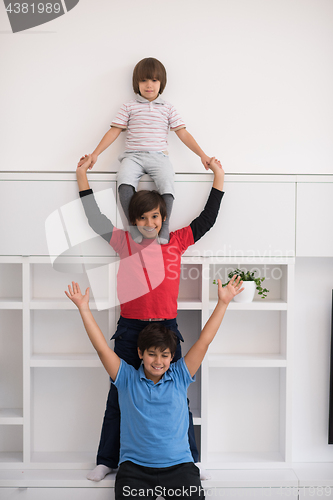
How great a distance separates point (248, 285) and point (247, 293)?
0.11ft

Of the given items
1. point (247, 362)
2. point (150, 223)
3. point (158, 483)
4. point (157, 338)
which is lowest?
point (158, 483)

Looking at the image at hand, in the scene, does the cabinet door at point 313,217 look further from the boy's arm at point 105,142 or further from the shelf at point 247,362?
the boy's arm at point 105,142

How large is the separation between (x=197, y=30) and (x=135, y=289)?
1.20 m

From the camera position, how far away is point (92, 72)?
191 centimetres

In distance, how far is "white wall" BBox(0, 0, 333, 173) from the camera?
191 centimetres

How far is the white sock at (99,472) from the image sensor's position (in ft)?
5.41

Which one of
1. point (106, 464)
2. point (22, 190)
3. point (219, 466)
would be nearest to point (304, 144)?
point (22, 190)

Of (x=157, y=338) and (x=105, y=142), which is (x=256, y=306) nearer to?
(x=157, y=338)

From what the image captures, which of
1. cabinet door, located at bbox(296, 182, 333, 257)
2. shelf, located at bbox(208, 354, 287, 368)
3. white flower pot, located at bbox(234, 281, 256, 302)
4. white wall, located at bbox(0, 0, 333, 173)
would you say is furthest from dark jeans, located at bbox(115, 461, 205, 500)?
white wall, located at bbox(0, 0, 333, 173)

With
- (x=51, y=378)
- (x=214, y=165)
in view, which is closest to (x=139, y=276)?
(x=214, y=165)

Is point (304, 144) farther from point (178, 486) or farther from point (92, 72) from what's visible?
point (178, 486)

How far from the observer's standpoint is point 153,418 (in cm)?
151

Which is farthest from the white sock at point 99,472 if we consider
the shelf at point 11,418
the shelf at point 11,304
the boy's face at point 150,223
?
the boy's face at point 150,223

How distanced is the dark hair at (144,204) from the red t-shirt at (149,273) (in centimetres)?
10
